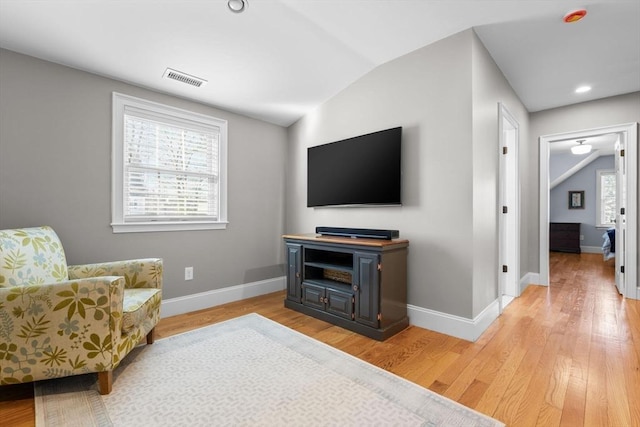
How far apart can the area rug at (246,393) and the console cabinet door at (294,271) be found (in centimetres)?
84

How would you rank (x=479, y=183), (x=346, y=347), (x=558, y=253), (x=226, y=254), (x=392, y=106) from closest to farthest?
(x=346, y=347) → (x=479, y=183) → (x=392, y=106) → (x=226, y=254) → (x=558, y=253)

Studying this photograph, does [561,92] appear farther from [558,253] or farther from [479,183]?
[558,253]

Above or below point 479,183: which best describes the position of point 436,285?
below

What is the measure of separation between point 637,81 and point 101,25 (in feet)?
16.2

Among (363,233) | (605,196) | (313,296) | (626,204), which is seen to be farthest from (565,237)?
(313,296)

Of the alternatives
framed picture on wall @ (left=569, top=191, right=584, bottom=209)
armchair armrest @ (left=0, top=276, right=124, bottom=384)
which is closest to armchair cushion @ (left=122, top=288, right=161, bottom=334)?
armchair armrest @ (left=0, top=276, right=124, bottom=384)

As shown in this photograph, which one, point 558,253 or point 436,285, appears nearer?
point 436,285

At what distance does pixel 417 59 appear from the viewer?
8.60 feet

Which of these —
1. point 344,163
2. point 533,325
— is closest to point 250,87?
point 344,163

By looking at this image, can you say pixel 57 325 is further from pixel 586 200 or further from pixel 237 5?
pixel 586 200

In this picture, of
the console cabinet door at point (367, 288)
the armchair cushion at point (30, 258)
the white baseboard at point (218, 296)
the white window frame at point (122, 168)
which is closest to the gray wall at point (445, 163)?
the console cabinet door at point (367, 288)

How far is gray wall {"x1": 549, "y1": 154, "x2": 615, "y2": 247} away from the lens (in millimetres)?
6996

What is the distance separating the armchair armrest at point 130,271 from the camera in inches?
85.0

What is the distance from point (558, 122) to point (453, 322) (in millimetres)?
3289
